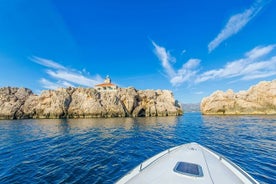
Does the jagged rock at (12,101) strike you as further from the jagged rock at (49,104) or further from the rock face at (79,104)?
the jagged rock at (49,104)

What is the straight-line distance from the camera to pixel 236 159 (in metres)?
9.37

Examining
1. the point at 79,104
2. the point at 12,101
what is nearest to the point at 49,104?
the point at 79,104

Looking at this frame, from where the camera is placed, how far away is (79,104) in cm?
6181

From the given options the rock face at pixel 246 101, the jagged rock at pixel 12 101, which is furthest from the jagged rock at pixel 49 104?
the rock face at pixel 246 101

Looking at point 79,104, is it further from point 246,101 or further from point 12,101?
point 246,101

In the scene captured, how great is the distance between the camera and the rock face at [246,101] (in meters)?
61.8

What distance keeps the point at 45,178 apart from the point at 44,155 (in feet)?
14.8

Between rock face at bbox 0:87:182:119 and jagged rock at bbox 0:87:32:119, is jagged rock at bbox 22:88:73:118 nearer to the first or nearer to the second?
rock face at bbox 0:87:182:119

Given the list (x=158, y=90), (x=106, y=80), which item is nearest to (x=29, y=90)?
(x=106, y=80)

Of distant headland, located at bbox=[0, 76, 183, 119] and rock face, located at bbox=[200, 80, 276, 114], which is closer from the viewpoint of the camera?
distant headland, located at bbox=[0, 76, 183, 119]

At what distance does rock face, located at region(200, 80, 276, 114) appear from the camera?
61847 millimetres

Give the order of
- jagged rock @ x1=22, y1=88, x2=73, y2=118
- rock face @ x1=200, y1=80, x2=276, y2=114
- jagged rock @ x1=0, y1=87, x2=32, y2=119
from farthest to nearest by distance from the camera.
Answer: rock face @ x1=200, y1=80, x2=276, y2=114
jagged rock @ x1=0, y1=87, x2=32, y2=119
jagged rock @ x1=22, y1=88, x2=73, y2=118

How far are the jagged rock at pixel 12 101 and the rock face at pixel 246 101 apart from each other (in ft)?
294

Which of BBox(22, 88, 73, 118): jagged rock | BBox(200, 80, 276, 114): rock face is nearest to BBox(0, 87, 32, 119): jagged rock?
BBox(22, 88, 73, 118): jagged rock
